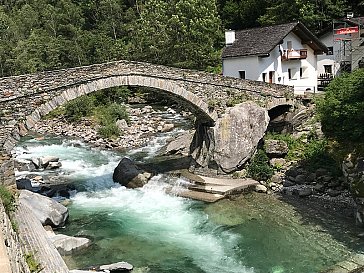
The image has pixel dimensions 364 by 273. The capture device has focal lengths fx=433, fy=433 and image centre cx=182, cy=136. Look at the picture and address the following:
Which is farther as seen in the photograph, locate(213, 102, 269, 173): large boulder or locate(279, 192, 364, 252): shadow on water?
locate(213, 102, 269, 173): large boulder

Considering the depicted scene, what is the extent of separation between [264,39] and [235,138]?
9.01 meters

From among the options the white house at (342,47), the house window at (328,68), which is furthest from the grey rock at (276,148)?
the house window at (328,68)

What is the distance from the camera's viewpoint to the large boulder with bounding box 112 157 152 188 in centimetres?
2058

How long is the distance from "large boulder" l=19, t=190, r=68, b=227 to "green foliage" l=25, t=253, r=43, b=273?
17.8 feet

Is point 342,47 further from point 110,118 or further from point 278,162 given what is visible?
point 110,118

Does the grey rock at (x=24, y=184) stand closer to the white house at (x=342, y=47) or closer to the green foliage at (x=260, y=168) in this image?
the green foliage at (x=260, y=168)

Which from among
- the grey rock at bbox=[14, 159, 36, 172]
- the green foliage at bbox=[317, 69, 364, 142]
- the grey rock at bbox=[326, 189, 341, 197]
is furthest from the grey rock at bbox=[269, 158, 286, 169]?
the grey rock at bbox=[14, 159, 36, 172]

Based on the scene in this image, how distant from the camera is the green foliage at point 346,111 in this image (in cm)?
1528

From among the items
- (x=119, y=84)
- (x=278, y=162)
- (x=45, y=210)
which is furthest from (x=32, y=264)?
(x=278, y=162)

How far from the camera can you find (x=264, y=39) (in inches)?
1071

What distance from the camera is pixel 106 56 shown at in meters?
48.1

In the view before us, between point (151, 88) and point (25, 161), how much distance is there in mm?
10167

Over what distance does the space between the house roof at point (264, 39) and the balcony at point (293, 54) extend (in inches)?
40.1

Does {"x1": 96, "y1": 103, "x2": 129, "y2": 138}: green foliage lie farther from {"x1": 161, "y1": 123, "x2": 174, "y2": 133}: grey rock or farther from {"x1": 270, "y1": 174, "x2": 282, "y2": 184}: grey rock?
{"x1": 270, "y1": 174, "x2": 282, "y2": 184}: grey rock
